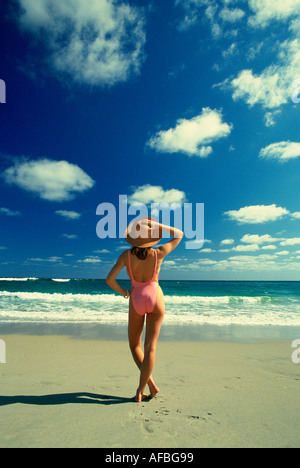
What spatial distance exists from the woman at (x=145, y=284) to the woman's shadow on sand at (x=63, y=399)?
35 centimetres

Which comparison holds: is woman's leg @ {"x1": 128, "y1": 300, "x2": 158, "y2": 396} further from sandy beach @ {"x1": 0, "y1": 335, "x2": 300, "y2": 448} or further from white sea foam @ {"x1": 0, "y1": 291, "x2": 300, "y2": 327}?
Answer: white sea foam @ {"x1": 0, "y1": 291, "x2": 300, "y2": 327}

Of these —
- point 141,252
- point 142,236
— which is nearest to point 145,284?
point 141,252

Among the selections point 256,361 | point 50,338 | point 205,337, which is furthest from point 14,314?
point 256,361

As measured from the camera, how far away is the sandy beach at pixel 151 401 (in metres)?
2.58

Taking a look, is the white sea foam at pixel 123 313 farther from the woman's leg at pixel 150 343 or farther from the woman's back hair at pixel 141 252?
the woman's back hair at pixel 141 252

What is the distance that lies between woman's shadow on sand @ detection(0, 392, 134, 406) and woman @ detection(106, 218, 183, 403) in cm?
35

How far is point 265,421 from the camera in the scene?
295 centimetres

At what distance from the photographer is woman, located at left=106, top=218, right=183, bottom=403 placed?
3.41 metres

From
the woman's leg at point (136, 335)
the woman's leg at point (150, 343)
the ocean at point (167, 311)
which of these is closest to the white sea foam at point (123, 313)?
the ocean at point (167, 311)

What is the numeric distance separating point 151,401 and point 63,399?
1.19 m

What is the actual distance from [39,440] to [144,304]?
1713 millimetres

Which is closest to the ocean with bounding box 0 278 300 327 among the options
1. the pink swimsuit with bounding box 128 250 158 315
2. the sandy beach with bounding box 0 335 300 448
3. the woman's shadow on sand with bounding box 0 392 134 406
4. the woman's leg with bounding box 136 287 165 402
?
the sandy beach with bounding box 0 335 300 448
